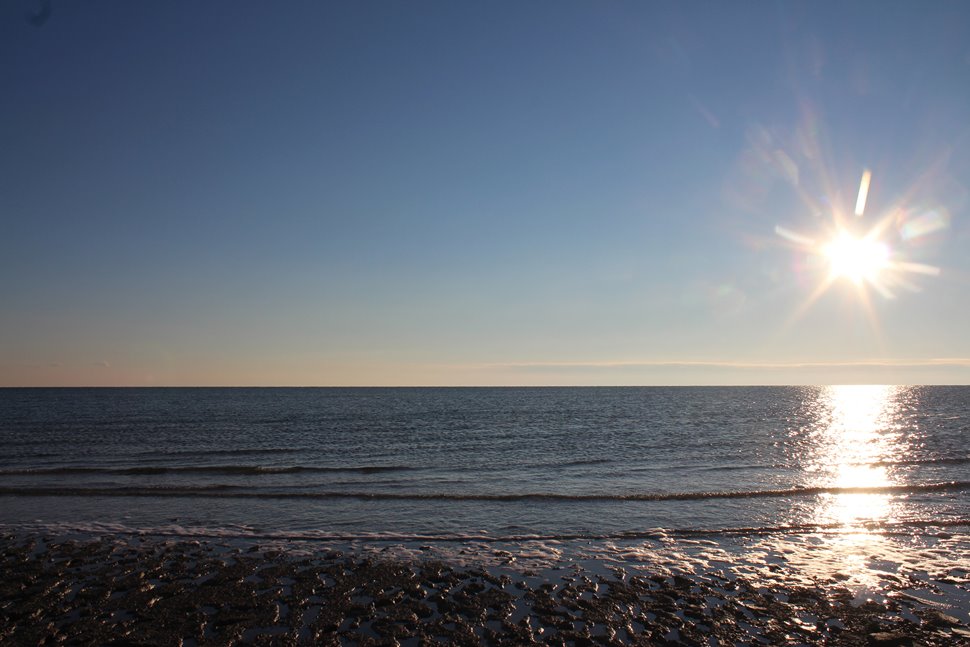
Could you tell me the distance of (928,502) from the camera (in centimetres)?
2417

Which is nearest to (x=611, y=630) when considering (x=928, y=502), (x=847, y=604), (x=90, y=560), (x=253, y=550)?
(x=847, y=604)

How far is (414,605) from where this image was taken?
40.4 ft

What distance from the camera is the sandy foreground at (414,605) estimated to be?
10.8 m

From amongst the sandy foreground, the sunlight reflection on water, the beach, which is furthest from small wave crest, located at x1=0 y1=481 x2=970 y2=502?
the sandy foreground

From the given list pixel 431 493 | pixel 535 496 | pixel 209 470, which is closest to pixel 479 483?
pixel 431 493

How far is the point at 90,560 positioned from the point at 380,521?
8512 mm

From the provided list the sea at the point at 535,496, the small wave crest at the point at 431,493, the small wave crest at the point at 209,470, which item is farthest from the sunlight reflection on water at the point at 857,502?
the small wave crest at the point at 209,470

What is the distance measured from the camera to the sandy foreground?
10758 mm

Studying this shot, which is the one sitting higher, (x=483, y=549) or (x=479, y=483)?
(x=483, y=549)

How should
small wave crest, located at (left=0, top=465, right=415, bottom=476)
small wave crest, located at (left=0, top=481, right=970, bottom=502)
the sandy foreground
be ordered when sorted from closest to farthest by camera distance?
the sandy foreground, small wave crest, located at (left=0, top=481, right=970, bottom=502), small wave crest, located at (left=0, top=465, right=415, bottom=476)

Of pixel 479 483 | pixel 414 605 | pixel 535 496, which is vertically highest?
pixel 414 605

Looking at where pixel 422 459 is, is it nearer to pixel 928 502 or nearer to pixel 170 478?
pixel 170 478

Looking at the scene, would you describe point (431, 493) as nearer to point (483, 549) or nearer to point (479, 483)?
point (479, 483)

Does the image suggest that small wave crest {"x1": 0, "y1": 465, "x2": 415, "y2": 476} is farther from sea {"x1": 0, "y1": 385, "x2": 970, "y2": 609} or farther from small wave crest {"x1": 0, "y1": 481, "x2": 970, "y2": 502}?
small wave crest {"x1": 0, "y1": 481, "x2": 970, "y2": 502}
